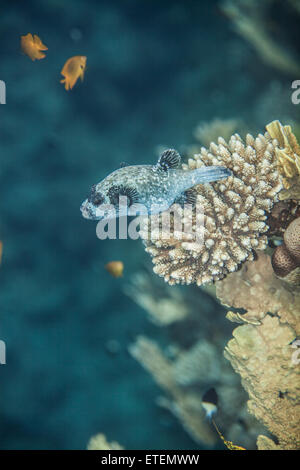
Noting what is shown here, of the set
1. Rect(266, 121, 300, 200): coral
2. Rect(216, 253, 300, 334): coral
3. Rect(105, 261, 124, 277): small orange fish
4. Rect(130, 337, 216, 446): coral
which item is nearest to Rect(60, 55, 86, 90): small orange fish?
Rect(105, 261, 124, 277): small orange fish

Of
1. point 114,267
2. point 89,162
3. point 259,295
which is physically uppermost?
point 89,162

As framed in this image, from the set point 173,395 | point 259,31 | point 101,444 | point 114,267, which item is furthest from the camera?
point 101,444

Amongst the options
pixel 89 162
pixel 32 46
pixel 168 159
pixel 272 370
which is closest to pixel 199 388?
pixel 272 370

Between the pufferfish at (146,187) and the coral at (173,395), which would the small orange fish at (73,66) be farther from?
the coral at (173,395)

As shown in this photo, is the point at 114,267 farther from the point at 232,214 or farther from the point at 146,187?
the point at 232,214

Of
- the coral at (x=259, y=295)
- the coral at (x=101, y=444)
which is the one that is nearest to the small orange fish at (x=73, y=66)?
the coral at (x=259, y=295)

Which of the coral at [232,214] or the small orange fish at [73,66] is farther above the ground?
the small orange fish at [73,66]

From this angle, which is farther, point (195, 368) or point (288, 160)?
point (195, 368)

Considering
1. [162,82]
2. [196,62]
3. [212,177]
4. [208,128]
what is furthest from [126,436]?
[196,62]
